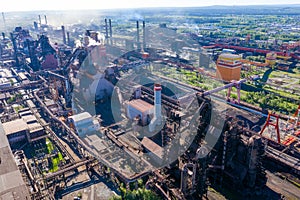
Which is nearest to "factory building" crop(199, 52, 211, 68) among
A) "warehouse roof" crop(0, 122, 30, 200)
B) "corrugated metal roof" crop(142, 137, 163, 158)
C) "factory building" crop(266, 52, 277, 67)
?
"factory building" crop(266, 52, 277, 67)

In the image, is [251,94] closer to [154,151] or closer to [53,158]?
[154,151]

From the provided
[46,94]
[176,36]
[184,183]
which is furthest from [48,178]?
[176,36]

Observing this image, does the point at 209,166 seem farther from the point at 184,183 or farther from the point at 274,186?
the point at 274,186

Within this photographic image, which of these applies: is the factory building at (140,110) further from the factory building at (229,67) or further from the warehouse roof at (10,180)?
the factory building at (229,67)

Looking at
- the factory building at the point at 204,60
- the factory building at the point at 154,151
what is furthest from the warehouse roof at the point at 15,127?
the factory building at the point at 204,60

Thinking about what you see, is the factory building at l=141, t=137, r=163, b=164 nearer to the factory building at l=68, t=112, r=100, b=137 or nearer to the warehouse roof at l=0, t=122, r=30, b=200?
the factory building at l=68, t=112, r=100, b=137

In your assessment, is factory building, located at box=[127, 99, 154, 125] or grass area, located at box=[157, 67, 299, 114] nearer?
factory building, located at box=[127, 99, 154, 125]
